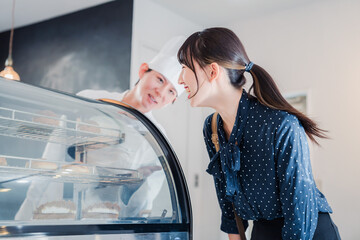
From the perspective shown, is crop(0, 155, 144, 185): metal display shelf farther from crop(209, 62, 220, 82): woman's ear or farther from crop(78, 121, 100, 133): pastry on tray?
crop(209, 62, 220, 82): woman's ear

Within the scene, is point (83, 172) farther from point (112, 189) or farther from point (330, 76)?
point (330, 76)

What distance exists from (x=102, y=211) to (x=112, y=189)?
0.25ft

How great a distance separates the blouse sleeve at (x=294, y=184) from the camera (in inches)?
45.6

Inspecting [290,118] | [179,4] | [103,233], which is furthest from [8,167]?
[179,4]

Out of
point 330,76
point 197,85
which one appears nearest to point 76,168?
point 197,85

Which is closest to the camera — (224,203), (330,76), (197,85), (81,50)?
(197,85)

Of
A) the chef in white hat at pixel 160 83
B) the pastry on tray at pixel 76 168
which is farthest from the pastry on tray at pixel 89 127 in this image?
the chef in white hat at pixel 160 83

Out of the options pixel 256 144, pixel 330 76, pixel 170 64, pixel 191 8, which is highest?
pixel 191 8

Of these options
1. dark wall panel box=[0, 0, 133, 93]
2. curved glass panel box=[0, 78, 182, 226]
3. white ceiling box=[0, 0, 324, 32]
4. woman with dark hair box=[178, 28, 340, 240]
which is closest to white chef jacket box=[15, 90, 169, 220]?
curved glass panel box=[0, 78, 182, 226]

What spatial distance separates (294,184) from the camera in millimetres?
1169

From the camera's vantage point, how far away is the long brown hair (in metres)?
1.29

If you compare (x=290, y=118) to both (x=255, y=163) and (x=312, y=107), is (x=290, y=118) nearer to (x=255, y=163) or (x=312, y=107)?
(x=255, y=163)

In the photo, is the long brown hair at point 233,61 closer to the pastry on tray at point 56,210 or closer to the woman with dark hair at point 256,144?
the woman with dark hair at point 256,144

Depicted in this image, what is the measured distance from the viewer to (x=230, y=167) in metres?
1.29
